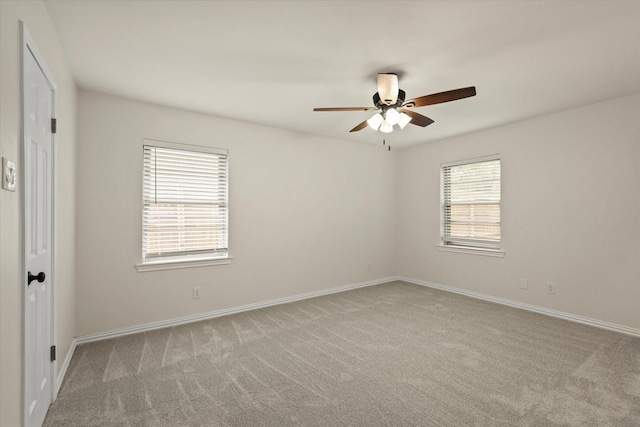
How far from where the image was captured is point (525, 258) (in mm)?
4098

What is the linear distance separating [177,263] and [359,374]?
7.82ft

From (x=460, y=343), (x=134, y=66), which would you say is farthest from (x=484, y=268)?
(x=134, y=66)

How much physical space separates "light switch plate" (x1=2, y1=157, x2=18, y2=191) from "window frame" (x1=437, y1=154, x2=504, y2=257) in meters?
4.96

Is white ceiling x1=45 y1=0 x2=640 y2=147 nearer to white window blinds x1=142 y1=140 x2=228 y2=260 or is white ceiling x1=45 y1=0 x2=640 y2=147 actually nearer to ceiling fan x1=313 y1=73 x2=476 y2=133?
ceiling fan x1=313 y1=73 x2=476 y2=133

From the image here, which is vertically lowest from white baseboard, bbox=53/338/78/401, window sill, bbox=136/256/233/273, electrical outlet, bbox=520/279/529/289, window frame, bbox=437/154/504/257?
white baseboard, bbox=53/338/78/401

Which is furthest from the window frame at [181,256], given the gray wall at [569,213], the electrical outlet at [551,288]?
the electrical outlet at [551,288]

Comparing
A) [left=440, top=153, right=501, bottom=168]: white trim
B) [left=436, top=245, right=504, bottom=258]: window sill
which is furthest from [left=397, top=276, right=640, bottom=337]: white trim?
[left=440, top=153, right=501, bottom=168]: white trim

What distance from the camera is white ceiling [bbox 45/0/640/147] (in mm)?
1915

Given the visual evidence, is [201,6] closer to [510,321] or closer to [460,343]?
[460,343]

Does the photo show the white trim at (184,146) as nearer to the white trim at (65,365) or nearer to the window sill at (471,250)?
the white trim at (65,365)

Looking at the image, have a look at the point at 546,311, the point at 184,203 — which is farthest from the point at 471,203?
the point at 184,203

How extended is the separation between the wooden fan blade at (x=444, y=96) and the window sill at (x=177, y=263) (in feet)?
9.20

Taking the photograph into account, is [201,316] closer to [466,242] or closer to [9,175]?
[9,175]

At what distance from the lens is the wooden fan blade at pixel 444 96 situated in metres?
2.25
